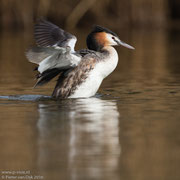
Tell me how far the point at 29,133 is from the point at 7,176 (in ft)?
5.06

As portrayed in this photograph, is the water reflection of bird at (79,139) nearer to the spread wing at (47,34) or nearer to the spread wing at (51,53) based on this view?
the spread wing at (51,53)

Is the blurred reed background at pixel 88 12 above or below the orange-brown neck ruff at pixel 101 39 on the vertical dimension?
below

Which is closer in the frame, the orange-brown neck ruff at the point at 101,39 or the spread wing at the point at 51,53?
the spread wing at the point at 51,53

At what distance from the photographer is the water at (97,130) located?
4.88 meters

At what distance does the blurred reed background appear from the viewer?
24.0 m

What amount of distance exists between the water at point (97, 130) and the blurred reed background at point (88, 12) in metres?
12.4

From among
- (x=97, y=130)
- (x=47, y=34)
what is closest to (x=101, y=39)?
(x=47, y=34)

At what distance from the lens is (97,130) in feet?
20.8

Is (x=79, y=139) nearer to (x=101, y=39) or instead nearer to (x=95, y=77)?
(x=95, y=77)

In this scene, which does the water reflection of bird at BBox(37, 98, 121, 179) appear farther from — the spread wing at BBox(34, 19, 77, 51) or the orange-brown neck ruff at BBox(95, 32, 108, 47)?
the spread wing at BBox(34, 19, 77, 51)

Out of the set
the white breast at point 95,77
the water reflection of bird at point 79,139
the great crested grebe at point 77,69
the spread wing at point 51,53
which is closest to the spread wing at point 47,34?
the spread wing at point 51,53

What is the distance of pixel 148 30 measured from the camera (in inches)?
1007

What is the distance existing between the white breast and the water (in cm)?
18

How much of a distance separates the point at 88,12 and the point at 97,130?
1949 cm
